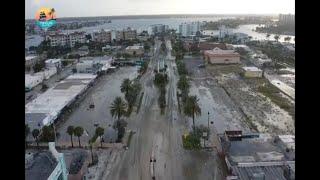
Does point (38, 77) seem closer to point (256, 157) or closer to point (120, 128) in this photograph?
point (120, 128)

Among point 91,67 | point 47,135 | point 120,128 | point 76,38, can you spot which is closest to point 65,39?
point 76,38

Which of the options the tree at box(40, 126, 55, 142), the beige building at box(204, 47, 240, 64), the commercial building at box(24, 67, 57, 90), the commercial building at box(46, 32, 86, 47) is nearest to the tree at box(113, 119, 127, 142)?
the tree at box(40, 126, 55, 142)

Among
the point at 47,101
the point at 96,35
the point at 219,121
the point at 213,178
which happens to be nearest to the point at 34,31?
the point at 96,35

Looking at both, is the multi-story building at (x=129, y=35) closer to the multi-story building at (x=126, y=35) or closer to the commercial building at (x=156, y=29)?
the multi-story building at (x=126, y=35)

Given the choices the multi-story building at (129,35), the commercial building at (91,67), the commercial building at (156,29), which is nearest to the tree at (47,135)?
the commercial building at (91,67)

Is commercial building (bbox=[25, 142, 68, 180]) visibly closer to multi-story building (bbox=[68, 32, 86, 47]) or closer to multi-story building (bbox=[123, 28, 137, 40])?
multi-story building (bbox=[68, 32, 86, 47])
